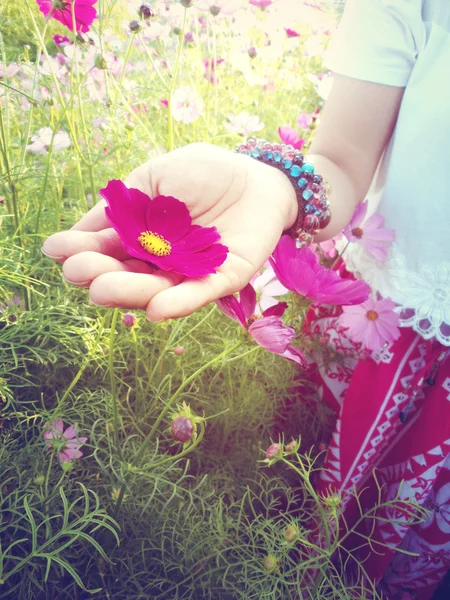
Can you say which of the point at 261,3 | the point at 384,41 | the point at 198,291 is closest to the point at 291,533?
the point at 198,291

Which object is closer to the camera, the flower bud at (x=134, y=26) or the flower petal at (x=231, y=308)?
the flower petal at (x=231, y=308)

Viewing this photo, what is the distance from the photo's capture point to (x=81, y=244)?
38 centimetres

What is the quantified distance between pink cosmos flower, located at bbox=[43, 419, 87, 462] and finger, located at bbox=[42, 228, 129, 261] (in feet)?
0.70

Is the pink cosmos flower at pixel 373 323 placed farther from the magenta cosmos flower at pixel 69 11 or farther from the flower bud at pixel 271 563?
the magenta cosmos flower at pixel 69 11

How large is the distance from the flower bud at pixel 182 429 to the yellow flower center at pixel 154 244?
15 cm

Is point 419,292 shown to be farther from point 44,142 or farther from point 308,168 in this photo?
point 44,142

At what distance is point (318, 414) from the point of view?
2.53 feet

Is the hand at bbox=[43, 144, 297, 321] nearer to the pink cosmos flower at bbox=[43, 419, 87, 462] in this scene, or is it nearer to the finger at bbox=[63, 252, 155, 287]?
the finger at bbox=[63, 252, 155, 287]

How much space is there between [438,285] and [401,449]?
0.85 ft

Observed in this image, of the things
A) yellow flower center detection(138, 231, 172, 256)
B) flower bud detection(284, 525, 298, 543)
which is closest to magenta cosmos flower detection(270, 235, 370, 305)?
yellow flower center detection(138, 231, 172, 256)

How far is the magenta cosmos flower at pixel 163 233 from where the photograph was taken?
383 mm

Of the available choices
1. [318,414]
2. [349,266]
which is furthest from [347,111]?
[318,414]

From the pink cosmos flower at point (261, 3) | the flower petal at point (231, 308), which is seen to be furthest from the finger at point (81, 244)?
the pink cosmos flower at point (261, 3)

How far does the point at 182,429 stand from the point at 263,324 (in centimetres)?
12
